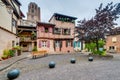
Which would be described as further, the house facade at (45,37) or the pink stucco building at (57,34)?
the pink stucco building at (57,34)

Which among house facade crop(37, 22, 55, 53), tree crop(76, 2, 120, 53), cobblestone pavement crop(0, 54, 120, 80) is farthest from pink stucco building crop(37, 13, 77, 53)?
cobblestone pavement crop(0, 54, 120, 80)

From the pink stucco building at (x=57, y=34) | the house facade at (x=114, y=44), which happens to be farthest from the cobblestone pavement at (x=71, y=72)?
the house facade at (x=114, y=44)

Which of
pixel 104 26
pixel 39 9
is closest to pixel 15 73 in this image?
pixel 104 26

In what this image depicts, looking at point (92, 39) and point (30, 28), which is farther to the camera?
point (30, 28)

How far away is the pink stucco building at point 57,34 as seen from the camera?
27.1 m

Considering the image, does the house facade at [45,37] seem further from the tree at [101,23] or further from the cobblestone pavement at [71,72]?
the cobblestone pavement at [71,72]

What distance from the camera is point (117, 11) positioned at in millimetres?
17375

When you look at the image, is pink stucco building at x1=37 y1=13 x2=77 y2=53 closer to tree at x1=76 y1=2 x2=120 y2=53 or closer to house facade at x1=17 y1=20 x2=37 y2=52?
house facade at x1=17 y1=20 x2=37 y2=52

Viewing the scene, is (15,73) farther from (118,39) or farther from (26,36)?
(118,39)

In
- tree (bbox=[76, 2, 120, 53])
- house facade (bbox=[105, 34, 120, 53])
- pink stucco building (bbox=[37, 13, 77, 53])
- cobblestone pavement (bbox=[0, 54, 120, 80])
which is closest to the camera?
cobblestone pavement (bbox=[0, 54, 120, 80])

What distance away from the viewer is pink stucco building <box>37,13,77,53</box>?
27059 millimetres

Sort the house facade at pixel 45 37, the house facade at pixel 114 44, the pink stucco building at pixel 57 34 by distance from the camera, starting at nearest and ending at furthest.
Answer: the house facade at pixel 45 37 → the pink stucco building at pixel 57 34 → the house facade at pixel 114 44

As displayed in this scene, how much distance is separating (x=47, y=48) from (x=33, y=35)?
14.7 feet

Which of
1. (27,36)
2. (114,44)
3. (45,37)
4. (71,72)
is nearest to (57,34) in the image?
(45,37)
